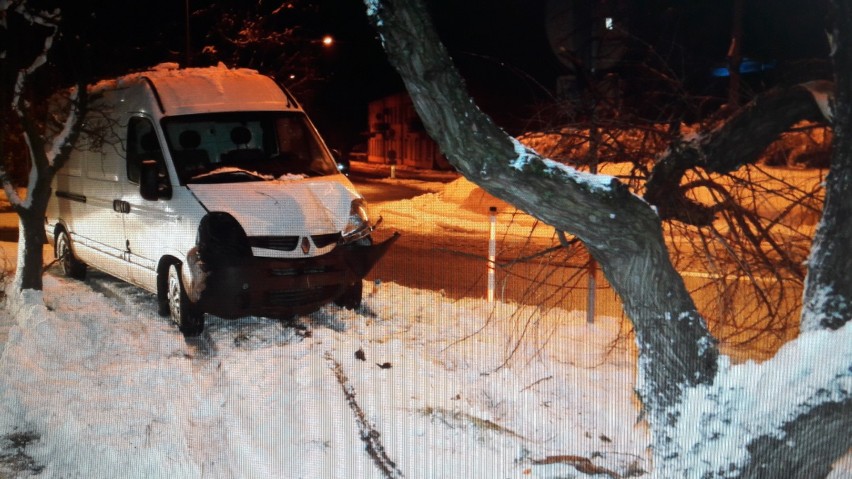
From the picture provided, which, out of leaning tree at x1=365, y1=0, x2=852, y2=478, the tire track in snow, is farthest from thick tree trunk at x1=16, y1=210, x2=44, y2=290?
leaning tree at x1=365, y1=0, x2=852, y2=478

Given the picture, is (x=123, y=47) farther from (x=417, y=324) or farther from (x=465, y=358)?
(x=465, y=358)

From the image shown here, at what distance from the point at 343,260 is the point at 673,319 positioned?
11.9ft

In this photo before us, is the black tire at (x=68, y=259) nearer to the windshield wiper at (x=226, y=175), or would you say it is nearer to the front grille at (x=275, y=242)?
the windshield wiper at (x=226, y=175)

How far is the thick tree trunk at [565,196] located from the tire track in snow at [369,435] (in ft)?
5.75

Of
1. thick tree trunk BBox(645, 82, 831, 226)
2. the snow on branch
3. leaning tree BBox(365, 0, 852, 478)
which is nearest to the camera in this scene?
leaning tree BBox(365, 0, 852, 478)

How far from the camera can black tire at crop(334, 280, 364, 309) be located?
7.31m

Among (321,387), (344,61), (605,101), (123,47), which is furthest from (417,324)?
(344,61)

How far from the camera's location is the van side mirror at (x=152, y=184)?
6.78 meters

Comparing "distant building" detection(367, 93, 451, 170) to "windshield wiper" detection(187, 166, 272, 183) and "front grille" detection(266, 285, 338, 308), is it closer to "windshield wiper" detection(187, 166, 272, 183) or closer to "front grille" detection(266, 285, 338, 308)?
"windshield wiper" detection(187, 166, 272, 183)

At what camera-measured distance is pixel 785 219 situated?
4.35 meters

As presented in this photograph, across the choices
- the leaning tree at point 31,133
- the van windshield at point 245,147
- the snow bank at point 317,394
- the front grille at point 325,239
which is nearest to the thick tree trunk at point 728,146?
the snow bank at point 317,394

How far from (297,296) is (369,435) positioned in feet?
6.58

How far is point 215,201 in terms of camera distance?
253 inches

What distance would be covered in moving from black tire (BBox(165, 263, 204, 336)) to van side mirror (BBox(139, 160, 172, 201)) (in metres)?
0.67
